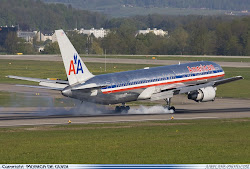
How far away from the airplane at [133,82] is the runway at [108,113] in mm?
1551

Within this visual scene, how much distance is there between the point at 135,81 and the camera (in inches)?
2243

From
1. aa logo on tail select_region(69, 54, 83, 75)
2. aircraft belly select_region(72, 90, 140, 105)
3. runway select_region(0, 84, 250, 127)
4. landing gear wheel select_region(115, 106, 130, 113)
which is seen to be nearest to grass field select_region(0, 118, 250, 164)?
runway select_region(0, 84, 250, 127)

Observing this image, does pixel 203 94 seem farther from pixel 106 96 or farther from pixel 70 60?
pixel 70 60

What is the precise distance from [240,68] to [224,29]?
68532 mm

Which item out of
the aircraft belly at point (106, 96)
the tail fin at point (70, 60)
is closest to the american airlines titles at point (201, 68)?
the aircraft belly at point (106, 96)

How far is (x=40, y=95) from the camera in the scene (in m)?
77.4

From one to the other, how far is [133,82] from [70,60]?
7362mm

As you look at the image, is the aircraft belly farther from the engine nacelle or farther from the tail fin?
the engine nacelle

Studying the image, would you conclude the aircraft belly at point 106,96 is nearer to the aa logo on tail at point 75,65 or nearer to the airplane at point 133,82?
the airplane at point 133,82

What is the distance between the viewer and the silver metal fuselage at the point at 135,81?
5350cm

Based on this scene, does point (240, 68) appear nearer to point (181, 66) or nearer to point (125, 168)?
point (181, 66)

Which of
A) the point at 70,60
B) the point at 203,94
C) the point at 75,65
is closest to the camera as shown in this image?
the point at 70,60

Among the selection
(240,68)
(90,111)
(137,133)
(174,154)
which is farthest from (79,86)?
(240,68)

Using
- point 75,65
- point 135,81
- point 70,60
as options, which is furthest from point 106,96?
point 70,60
